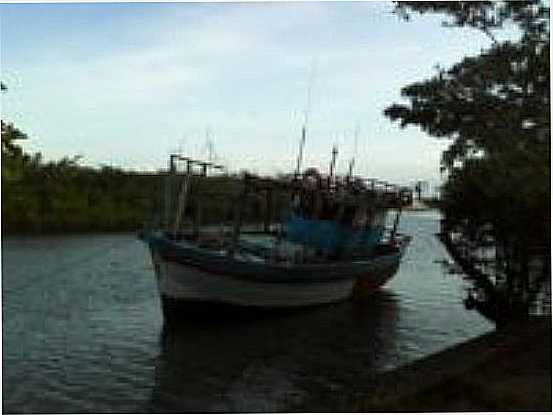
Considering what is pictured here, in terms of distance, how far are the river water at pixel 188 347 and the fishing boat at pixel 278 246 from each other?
0.82 m

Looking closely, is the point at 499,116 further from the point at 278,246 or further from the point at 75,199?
the point at 75,199

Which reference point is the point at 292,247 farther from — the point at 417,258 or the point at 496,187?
the point at 417,258

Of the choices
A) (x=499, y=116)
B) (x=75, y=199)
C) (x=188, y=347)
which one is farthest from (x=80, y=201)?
(x=499, y=116)

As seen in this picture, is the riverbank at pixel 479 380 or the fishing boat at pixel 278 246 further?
the fishing boat at pixel 278 246

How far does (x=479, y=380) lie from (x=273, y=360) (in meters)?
7.92

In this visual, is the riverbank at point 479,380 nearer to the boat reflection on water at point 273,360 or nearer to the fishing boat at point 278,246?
the boat reflection on water at point 273,360

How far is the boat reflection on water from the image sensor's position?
52.3 feet

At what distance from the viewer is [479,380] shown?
12.7 m

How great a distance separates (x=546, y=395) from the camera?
38.3 ft

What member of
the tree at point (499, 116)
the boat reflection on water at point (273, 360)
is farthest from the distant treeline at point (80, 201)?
the tree at point (499, 116)

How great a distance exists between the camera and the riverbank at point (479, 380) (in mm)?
11578

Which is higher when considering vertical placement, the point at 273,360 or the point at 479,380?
the point at 479,380

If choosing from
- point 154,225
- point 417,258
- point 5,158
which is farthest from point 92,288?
point 417,258

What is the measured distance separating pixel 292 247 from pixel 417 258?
85.1 ft
